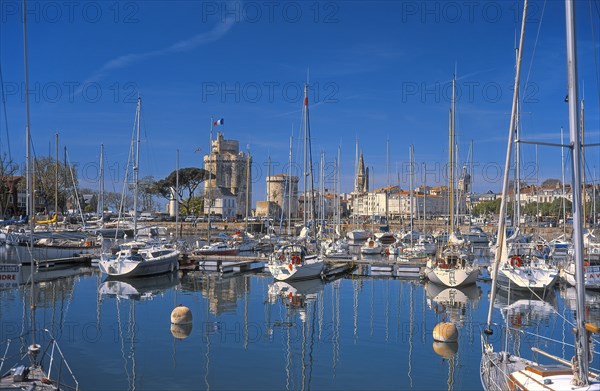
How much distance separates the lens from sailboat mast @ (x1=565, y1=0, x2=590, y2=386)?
31.4 feet

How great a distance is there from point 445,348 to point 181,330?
8.80 meters

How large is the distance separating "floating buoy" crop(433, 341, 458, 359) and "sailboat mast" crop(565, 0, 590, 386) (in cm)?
776

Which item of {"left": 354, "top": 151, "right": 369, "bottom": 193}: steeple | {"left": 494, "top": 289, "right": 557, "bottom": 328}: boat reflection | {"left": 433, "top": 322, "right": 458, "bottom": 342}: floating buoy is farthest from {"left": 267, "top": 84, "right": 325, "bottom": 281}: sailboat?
{"left": 354, "top": 151, "right": 369, "bottom": 193}: steeple

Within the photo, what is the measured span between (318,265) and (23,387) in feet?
82.5

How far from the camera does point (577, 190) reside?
9.59m

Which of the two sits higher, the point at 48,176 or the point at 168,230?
the point at 48,176

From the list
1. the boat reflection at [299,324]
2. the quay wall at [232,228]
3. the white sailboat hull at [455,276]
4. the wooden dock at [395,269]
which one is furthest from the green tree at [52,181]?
the white sailboat hull at [455,276]

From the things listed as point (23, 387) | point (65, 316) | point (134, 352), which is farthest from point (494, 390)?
point (65, 316)

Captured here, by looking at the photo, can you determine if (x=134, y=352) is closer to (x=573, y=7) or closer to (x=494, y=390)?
(x=494, y=390)

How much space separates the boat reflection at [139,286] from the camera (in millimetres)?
29375

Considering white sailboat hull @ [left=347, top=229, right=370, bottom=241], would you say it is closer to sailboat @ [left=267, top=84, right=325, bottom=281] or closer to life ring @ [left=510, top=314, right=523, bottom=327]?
sailboat @ [left=267, top=84, right=325, bottom=281]

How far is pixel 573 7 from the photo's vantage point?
9.88 meters

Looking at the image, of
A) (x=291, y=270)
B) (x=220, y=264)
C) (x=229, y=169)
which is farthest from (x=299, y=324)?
(x=229, y=169)

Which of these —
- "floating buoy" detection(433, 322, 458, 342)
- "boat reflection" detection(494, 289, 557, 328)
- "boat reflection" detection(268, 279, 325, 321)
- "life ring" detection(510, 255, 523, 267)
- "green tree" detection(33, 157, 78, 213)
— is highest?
"green tree" detection(33, 157, 78, 213)
